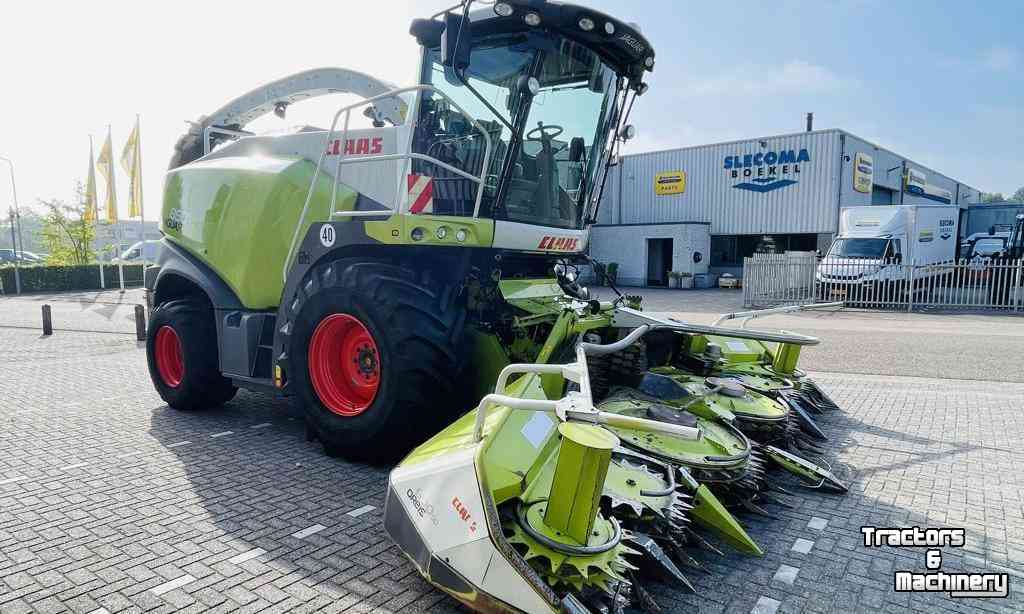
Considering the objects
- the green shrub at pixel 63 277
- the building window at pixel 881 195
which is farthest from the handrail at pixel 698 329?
the green shrub at pixel 63 277

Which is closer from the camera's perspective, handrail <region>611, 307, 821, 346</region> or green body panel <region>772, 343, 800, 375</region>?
handrail <region>611, 307, 821, 346</region>

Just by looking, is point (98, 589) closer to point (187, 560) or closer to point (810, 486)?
point (187, 560)

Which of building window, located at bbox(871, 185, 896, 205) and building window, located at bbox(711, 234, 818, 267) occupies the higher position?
building window, located at bbox(871, 185, 896, 205)

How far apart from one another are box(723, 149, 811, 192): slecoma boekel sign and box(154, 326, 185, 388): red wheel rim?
23812 mm

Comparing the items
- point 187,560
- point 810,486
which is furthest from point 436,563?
point 810,486

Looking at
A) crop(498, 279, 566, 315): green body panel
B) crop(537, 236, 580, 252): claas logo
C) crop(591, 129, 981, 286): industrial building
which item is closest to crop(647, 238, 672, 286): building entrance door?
crop(591, 129, 981, 286): industrial building

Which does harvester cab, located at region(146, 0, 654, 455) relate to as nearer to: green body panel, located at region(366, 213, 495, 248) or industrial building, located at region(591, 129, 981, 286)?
green body panel, located at region(366, 213, 495, 248)

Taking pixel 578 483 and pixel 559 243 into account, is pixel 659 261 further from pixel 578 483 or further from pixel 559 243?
pixel 578 483

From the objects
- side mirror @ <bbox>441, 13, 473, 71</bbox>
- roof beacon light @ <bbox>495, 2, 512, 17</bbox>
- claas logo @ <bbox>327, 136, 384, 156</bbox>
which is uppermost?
roof beacon light @ <bbox>495, 2, 512, 17</bbox>

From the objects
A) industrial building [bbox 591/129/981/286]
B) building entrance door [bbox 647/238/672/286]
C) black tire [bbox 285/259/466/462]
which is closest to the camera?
black tire [bbox 285/259/466/462]

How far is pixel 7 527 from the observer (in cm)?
317

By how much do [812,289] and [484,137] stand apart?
15600 millimetres

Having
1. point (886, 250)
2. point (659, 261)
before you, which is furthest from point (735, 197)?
point (886, 250)

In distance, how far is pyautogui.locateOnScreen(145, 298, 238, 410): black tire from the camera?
538 centimetres
